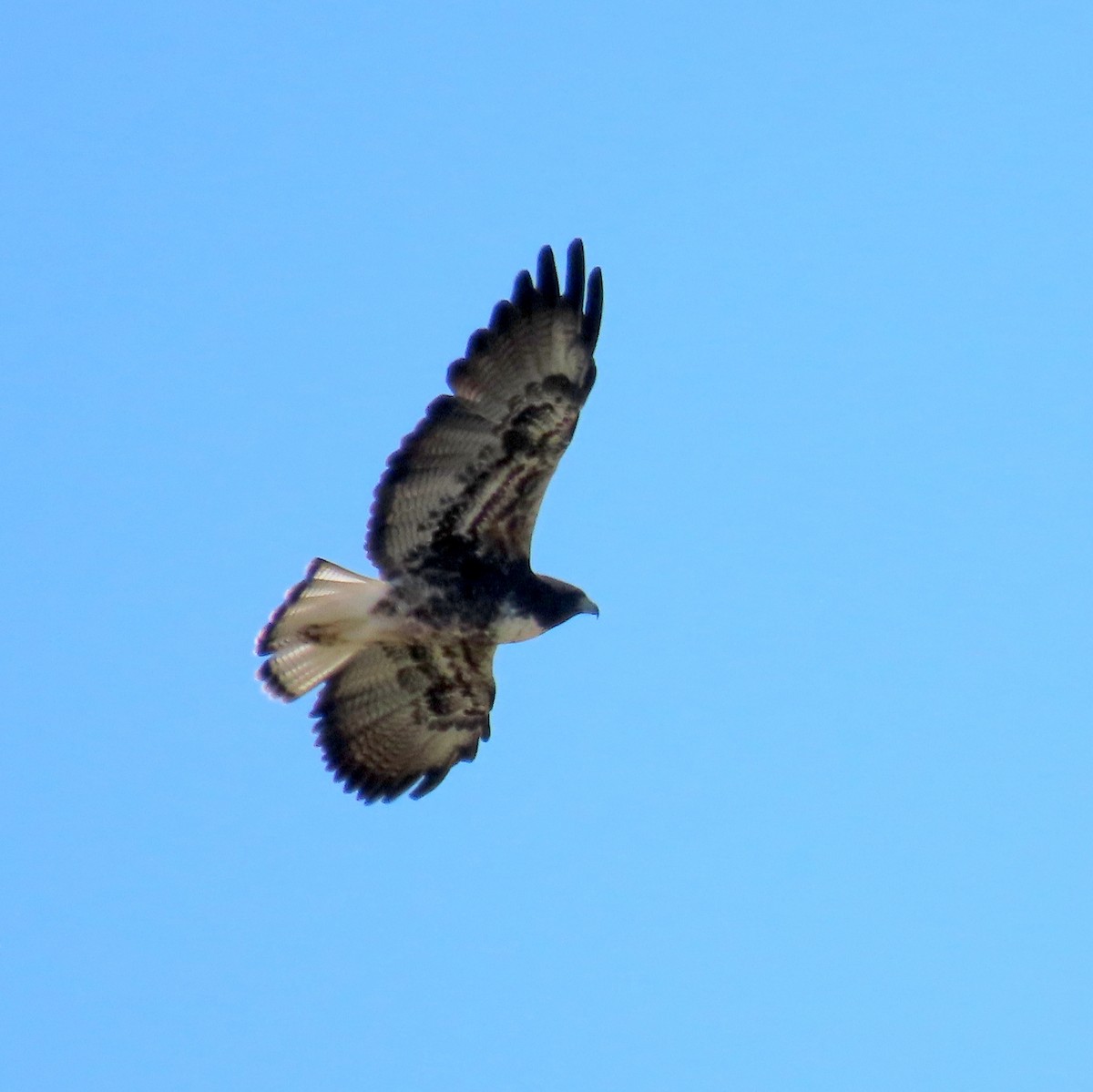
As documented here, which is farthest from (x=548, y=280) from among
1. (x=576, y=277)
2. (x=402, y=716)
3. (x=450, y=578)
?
(x=402, y=716)

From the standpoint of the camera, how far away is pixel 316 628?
11.5 m

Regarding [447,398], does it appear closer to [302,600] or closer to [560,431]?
[560,431]

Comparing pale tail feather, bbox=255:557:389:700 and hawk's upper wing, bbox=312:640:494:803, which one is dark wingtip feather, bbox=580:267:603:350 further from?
hawk's upper wing, bbox=312:640:494:803

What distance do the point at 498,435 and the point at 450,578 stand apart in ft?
3.07

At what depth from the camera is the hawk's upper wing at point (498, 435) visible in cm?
1068

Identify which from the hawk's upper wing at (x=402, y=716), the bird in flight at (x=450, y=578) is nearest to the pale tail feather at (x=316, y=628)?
the bird in flight at (x=450, y=578)

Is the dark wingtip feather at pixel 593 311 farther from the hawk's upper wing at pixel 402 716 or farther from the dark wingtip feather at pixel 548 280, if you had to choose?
the hawk's upper wing at pixel 402 716

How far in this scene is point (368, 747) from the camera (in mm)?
12086

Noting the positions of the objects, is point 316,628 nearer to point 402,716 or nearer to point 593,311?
point 402,716

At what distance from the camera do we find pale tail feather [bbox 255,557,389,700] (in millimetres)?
11266

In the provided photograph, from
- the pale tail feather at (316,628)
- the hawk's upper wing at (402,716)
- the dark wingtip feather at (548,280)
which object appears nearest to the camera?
the dark wingtip feather at (548,280)

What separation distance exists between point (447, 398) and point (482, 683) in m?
1.95

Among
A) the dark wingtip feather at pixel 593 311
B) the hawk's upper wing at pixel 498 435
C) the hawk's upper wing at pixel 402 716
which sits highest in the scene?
the dark wingtip feather at pixel 593 311

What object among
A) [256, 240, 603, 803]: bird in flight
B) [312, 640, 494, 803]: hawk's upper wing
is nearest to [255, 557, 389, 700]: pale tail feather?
[256, 240, 603, 803]: bird in flight
